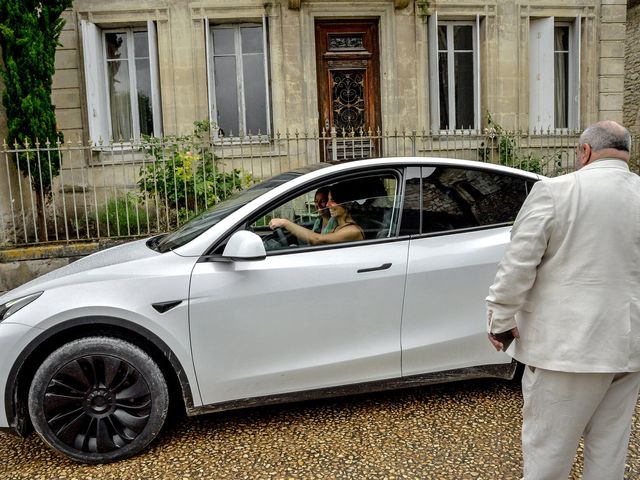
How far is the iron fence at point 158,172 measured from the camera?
25.0 feet

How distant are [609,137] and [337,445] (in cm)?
211

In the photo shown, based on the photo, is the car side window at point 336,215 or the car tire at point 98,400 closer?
the car tire at point 98,400

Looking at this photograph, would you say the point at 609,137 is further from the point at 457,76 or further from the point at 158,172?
the point at 457,76

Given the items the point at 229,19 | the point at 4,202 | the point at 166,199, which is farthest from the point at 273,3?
the point at 4,202

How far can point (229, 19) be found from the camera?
993cm

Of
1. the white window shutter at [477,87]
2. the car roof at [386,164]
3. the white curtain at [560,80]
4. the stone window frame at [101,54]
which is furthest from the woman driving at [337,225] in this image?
the white curtain at [560,80]

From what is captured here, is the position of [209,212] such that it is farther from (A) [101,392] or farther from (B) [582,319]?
(B) [582,319]

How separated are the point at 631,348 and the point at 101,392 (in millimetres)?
2577

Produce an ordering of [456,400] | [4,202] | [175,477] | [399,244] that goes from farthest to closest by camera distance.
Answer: [4,202]
[456,400]
[399,244]
[175,477]

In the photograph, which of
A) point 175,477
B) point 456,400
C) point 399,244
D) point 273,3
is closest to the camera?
point 175,477

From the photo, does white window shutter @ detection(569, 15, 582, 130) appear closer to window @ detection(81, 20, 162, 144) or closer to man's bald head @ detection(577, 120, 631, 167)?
window @ detection(81, 20, 162, 144)

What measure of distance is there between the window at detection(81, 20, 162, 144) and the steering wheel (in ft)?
24.9

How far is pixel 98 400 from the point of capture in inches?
116

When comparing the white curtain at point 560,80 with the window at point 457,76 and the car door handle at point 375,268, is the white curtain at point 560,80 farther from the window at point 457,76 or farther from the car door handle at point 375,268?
the car door handle at point 375,268
